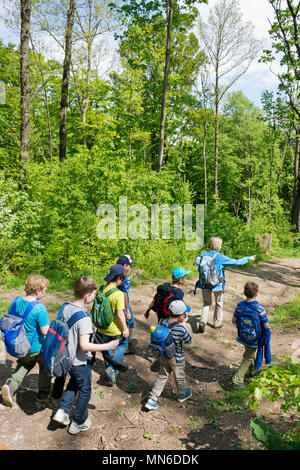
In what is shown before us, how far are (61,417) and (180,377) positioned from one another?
162 cm

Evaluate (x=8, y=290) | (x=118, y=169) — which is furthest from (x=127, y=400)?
(x=118, y=169)

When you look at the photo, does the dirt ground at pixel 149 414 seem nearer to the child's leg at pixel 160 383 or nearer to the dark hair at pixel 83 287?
the child's leg at pixel 160 383

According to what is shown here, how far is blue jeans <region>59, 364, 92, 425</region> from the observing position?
3.36 meters

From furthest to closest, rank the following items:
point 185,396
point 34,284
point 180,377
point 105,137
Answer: point 105,137 < point 185,396 < point 180,377 < point 34,284

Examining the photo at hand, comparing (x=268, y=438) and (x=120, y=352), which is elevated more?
A: (x=268, y=438)

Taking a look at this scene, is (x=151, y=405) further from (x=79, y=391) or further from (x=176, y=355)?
(x=79, y=391)

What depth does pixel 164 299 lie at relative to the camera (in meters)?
4.66

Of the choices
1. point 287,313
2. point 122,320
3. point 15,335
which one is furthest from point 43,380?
point 287,313

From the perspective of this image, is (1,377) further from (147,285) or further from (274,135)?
(274,135)

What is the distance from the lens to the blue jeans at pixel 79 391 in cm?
336

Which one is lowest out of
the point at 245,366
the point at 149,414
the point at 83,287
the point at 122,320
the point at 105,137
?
the point at 149,414

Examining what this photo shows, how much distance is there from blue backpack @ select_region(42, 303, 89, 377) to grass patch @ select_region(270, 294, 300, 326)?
5983 mm

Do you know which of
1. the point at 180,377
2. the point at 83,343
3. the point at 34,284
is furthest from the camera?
the point at 180,377

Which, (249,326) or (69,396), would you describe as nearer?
(69,396)
